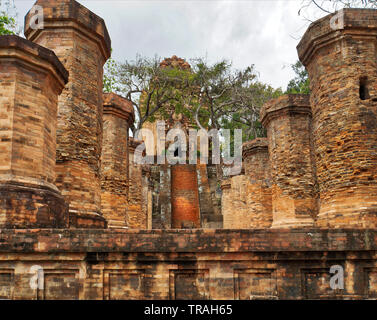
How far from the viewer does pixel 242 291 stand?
15.3 feet

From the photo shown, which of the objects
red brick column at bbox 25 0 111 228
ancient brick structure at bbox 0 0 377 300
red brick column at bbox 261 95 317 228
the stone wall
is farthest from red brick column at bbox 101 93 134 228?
the stone wall

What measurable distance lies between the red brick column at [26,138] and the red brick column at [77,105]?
1.63m

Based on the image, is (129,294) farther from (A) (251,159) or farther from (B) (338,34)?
(A) (251,159)

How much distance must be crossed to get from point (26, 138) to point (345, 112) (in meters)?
4.99

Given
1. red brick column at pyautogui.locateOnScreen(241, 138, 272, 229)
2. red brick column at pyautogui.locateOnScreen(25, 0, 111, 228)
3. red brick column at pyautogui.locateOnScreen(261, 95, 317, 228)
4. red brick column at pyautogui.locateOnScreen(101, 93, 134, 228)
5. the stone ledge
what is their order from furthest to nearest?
red brick column at pyautogui.locateOnScreen(241, 138, 272, 229) → red brick column at pyautogui.locateOnScreen(261, 95, 317, 228) → red brick column at pyautogui.locateOnScreen(101, 93, 134, 228) → red brick column at pyautogui.locateOnScreen(25, 0, 111, 228) → the stone ledge

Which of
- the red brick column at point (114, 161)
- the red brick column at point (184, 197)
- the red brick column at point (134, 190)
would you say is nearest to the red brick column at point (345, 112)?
the red brick column at point (114, 161)

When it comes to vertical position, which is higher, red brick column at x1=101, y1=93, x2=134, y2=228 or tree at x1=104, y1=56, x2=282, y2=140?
tree at x1=104, y1=56, x2=282, y2=140

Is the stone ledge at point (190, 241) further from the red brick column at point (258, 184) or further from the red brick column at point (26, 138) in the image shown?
the red brick column at point (258, 184)

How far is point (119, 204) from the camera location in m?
11.3

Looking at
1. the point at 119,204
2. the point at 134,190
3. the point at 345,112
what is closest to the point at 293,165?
the point at 345,112

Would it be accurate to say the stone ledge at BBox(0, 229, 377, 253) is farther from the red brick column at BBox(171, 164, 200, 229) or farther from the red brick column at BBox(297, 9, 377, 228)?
the red brick column at BBox(171, 164, 200, 229)

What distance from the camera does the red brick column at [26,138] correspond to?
506 centimetres

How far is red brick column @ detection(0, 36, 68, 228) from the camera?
16.6 feet

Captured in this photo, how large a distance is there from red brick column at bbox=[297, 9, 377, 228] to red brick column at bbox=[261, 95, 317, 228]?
430cm
